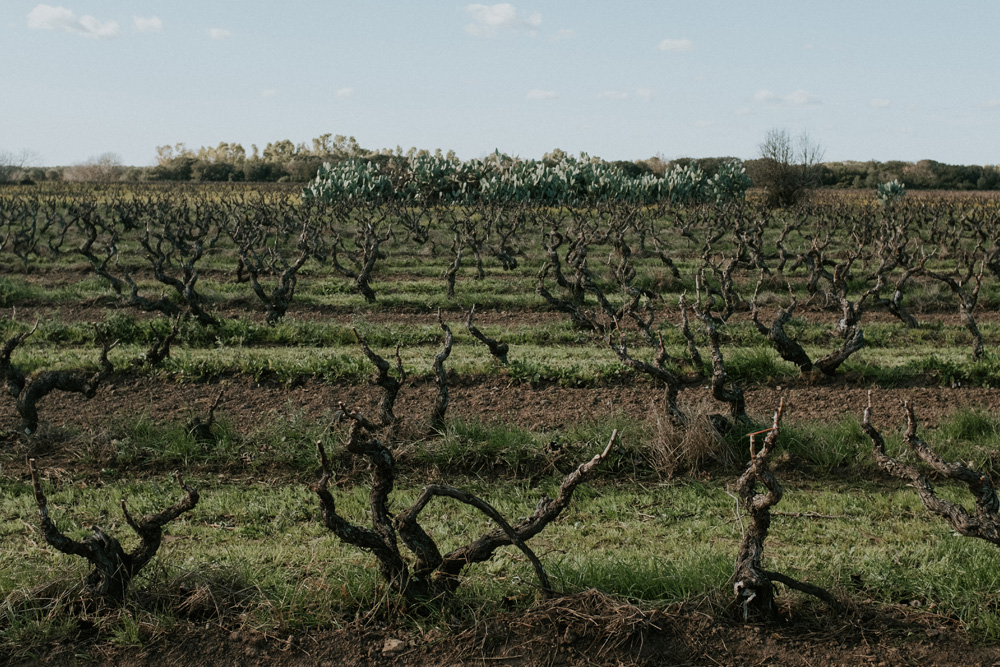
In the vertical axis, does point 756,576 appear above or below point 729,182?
below

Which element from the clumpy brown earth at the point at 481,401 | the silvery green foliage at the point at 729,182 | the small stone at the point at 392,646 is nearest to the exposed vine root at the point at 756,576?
the small stone at the point at 392,646

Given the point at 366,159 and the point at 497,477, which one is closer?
the point at 497,477

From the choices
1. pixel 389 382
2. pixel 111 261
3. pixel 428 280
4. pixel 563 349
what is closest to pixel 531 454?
pixel 389 382

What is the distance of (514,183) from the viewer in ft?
127

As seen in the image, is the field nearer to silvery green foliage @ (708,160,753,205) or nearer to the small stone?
the small stone

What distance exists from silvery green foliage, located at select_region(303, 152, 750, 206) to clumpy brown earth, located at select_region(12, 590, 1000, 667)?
34.2m

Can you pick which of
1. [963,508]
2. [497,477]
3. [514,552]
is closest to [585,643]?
[514,552]

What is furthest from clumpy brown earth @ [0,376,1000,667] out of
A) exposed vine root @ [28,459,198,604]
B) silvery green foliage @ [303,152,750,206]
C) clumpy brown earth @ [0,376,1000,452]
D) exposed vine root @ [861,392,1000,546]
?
silvery green foliage @ [303,152,750,206]

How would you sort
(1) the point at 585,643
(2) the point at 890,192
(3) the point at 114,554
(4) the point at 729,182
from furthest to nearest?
(4) the point at 729,182 < (2) the point at 890,192 < (3) the point at 114,554 < (1) the point at 585,643

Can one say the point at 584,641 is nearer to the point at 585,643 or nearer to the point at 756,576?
the point at 585,643

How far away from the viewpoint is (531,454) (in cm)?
702

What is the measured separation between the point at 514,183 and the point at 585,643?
117 ft

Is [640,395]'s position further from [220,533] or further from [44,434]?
[44,434]

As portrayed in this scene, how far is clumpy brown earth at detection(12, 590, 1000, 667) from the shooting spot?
13.2 ft
